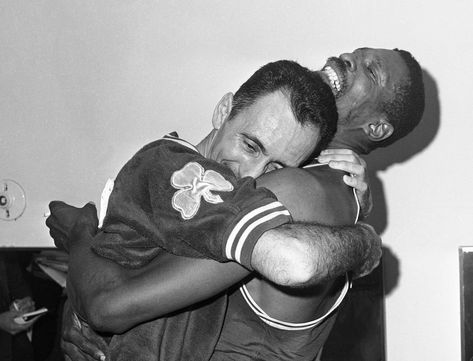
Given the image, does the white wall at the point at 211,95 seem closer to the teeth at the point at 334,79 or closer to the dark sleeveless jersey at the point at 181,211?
the teeth at the point at 334,79

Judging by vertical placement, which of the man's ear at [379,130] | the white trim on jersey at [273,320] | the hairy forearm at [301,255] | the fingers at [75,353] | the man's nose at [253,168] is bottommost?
the fingers at [75,353]

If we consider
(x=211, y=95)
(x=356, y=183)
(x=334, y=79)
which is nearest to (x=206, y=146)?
(x=356, y=183)

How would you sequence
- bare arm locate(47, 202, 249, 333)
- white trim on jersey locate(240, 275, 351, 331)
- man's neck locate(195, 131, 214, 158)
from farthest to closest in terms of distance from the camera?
man's neck locate(195, 131, 214, 158)
white trim on jersey locate(240, 275, 351, 331)
bare arm locate(47, 202, 249, 333)

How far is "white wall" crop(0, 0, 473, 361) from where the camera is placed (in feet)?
8.75

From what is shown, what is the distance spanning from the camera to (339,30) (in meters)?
2.79

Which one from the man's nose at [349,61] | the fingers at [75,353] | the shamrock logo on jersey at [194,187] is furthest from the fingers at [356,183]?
the fingers at [75,353]

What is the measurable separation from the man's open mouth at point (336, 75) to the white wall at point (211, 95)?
90cm

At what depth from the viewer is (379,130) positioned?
1.85 metres

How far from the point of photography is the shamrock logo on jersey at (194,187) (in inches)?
44.6

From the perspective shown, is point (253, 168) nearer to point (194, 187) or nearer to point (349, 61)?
point (194, 187)

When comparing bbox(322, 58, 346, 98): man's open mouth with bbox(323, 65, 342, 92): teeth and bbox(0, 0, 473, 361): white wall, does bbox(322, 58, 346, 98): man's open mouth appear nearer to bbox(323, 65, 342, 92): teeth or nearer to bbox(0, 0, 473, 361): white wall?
bbox(323, 65, 342, 92): teeth

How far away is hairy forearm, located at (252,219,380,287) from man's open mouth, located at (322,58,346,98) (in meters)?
0.73

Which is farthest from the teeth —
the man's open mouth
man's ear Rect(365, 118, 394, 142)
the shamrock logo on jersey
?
the shamrock logo on jersey

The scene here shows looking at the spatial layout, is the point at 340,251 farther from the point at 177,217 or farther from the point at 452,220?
the point at 452,220
